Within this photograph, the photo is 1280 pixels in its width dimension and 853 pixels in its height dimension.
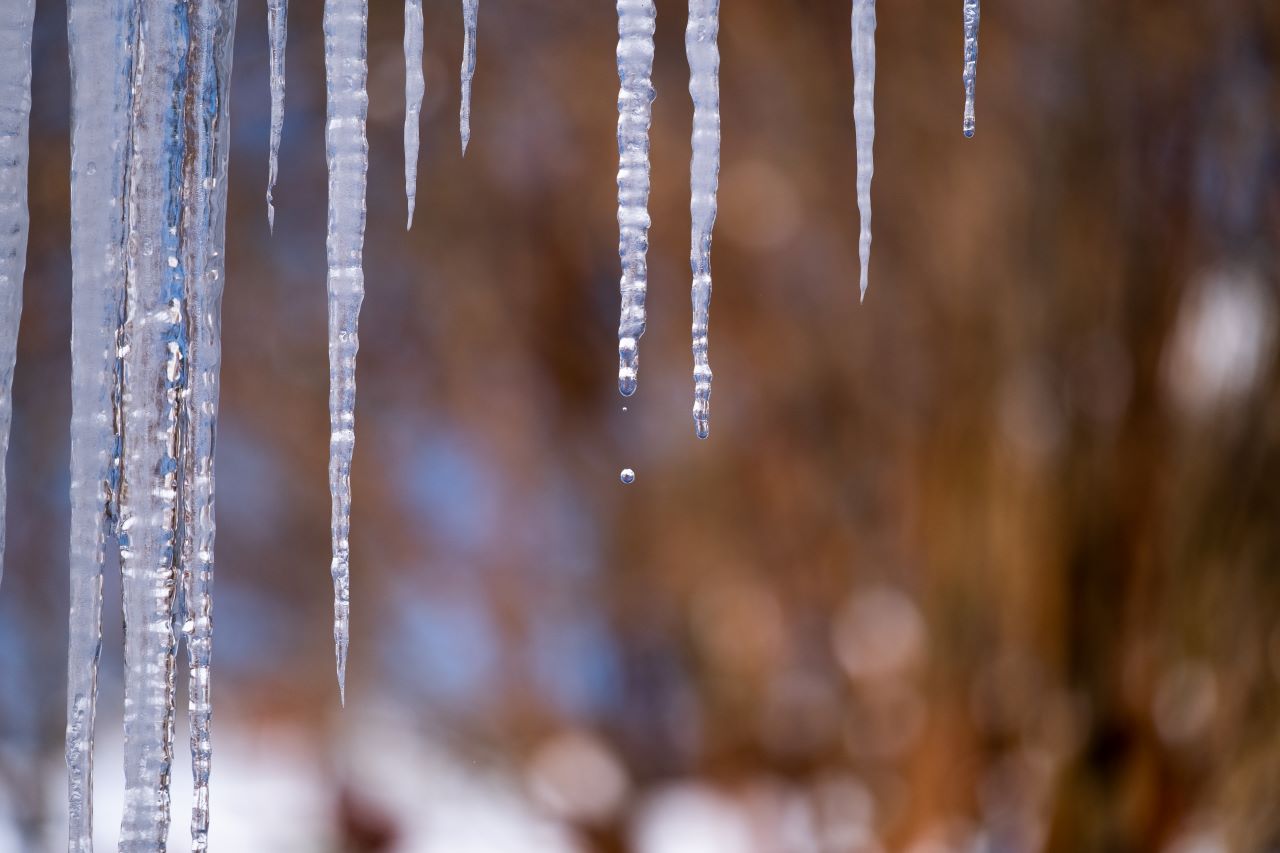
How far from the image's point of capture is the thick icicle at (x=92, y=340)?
74 cm

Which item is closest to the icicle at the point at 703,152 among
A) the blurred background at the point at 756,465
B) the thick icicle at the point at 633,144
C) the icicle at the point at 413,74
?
the thick icicle at the point at 633,144

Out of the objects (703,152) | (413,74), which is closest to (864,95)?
(703,152)

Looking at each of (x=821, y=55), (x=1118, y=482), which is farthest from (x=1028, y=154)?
(x=1118, y=482)

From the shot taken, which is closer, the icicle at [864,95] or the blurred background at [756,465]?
the icicle at [864,95]

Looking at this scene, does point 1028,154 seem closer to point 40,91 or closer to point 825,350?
point 825,350

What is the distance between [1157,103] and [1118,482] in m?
0.73

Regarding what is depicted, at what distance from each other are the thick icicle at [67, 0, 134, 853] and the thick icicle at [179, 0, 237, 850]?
0.04 meters

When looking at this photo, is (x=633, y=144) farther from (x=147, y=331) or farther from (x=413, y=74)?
(x=147, y=331)

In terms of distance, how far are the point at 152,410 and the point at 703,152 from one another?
1.36 ft

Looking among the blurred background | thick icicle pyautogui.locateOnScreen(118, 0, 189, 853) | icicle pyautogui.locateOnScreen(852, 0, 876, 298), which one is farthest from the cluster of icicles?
the blurred background

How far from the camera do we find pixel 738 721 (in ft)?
8.75

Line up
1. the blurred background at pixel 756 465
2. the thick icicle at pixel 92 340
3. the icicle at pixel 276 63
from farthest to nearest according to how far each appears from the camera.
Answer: the blurred background at pixel 756 465, the icicle at pixel 276 63, the thick icicle at pixel 92 340

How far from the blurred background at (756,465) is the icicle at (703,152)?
1599 millimetres

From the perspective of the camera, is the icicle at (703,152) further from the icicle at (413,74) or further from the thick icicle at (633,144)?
the icicle at (413,74)
